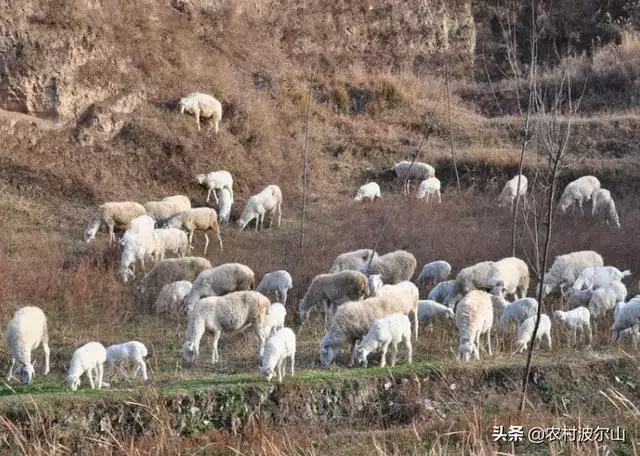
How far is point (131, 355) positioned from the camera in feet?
42.3

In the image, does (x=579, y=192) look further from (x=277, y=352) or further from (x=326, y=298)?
(x=277, y=352)

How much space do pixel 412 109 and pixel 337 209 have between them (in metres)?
10.3

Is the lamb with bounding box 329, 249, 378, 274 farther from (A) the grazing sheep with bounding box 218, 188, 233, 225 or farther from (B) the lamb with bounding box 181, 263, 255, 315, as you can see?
(A) the grazing sheep with bounding box 218, 188, 233, 225

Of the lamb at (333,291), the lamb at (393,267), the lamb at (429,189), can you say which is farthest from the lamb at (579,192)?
the lamb at (333,291)

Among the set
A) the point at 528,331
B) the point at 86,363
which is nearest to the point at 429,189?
the point at 528,331

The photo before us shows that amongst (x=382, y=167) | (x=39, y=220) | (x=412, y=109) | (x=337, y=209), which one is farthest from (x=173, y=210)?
(x=412, y=109)

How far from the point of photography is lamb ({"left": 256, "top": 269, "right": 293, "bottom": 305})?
17.4 meters

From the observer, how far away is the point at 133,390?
1184 cm

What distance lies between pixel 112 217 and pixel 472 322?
36.1 ft

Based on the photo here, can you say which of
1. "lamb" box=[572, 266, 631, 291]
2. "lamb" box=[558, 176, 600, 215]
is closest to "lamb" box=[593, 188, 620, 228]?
"lamb" box=[558, 176, 600, 215]

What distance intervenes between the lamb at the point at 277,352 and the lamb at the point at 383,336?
116 centimetres

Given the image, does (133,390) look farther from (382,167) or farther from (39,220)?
(382,167)

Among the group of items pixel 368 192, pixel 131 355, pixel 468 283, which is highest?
pixel 368 192

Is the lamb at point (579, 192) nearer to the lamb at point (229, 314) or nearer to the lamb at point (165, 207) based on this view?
the lamb at point (165, 207)
